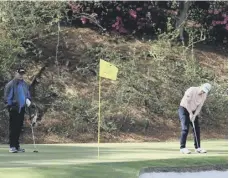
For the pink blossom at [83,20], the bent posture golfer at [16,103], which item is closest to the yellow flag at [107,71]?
the bent posture golfer at [16,103]

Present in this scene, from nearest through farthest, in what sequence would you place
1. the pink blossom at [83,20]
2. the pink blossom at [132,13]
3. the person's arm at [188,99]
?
the person's arm at [188,99], the pink blossom at [83,20], the pink blossom at [132,13]

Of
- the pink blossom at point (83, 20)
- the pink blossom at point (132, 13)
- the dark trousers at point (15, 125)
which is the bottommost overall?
the dark trousers at point (15, 125)

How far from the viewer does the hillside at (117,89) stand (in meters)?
17.1

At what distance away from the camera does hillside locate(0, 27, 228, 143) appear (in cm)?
1711

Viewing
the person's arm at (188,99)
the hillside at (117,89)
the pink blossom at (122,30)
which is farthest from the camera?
the pink blossom at (122,30)

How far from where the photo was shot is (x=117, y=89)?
19.0 meters

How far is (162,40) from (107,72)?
431 inches

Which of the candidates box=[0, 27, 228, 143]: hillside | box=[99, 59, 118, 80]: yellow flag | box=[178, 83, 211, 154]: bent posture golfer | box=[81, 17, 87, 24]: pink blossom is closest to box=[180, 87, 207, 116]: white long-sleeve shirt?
box=[178, 83, 211, 154]: bent posture golfer

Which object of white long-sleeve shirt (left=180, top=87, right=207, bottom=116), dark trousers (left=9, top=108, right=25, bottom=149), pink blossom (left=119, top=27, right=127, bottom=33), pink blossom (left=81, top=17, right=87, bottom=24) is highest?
pink blossom (left=81, top=17, right=87, bottom=24)

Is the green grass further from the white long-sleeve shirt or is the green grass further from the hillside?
the hillside

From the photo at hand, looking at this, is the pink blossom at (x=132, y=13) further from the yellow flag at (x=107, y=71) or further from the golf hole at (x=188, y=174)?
the golf hole at (x=188, y=174)

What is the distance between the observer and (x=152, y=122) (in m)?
18.4

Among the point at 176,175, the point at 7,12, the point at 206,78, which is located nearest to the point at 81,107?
the point at 7,12

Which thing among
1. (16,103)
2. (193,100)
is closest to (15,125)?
(16,103)
